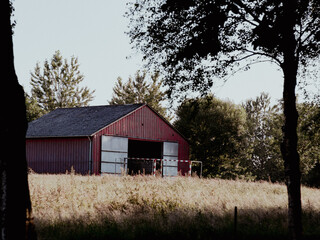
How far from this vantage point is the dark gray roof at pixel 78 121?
31.5m

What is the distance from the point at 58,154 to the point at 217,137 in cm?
→ 1787

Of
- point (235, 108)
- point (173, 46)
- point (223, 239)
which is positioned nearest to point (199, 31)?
point (173, 46)

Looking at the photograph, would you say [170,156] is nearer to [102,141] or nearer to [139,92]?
[102,141]

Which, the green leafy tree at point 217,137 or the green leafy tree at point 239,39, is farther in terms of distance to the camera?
the green leafy tree at point 217,137

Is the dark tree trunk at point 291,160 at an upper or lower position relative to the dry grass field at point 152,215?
upper

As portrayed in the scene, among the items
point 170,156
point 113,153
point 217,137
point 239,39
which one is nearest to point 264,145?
point 217,137

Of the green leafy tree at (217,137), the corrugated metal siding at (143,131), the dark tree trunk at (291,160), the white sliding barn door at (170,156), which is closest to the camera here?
the dark tree trunk at (291,160)

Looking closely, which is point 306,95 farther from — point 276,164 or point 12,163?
point 276,164

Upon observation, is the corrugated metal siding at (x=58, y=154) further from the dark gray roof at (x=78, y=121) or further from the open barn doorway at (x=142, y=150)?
the open barn doorway at (x=142, y=150)

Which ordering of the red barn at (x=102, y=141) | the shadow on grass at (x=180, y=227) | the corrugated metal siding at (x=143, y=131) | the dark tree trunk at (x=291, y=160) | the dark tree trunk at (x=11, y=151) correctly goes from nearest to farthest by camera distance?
the dark tree trunk at (x=11, y=151) → the shadow on grass at (x=180, y=227) → the dark tree trunk at (x=291, y=160) → the corrugated metal siding at (x=143, y=131) → the red barn at (x=102, y=141)

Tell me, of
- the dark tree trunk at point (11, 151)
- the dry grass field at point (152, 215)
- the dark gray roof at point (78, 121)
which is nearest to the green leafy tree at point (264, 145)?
the dark gray roof at point (78, 121)

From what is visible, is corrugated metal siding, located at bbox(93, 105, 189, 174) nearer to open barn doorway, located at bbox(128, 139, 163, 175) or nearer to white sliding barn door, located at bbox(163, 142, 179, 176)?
white sliding barn door, located at bbox(163, 142, 179, 176)

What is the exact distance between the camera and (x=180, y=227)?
9.64 metres

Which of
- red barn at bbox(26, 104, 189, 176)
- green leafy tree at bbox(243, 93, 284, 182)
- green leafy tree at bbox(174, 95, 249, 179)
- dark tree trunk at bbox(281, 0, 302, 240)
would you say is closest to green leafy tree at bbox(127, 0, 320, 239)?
dark tree trunk at bbox(281, 0, 302, 240)
